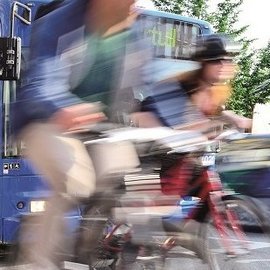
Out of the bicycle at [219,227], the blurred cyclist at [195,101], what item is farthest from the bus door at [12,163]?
the bicycle at [219,227]

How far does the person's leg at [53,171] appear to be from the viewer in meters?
2.54

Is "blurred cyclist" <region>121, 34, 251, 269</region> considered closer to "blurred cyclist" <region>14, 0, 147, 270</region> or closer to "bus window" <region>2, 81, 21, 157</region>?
"blurred cyclist" <region>14, 0, 147, 270</region>

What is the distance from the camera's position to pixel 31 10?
6277mm

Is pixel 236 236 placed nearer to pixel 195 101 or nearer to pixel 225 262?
pixel 225 262

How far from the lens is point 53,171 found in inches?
102

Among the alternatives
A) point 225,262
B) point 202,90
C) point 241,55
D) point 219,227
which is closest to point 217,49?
point 202,90

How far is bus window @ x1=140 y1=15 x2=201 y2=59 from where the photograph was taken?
22.4 ft

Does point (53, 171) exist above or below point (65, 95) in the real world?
below

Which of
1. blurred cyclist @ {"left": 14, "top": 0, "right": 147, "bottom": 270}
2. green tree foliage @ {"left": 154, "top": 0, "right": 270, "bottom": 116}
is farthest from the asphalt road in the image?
green tree foliage @ {"left": 154, "top": 0, "right": 270, "bottom": 116}

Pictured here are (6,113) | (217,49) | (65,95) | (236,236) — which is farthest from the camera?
(6,113)

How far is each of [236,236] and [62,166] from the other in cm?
123

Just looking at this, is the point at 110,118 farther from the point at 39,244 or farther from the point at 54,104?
the point at 39,244

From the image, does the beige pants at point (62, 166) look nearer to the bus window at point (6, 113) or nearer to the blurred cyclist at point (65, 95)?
the blurred cyclist at point (65, 95)

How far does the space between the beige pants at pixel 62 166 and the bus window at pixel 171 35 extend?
4.16m
